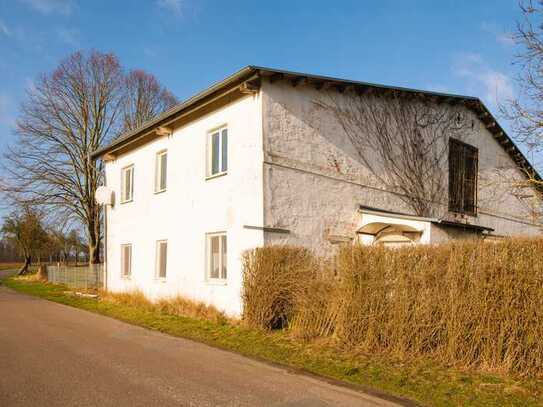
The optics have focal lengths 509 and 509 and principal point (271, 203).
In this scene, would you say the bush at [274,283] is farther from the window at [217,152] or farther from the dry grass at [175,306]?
the window at [217,152]

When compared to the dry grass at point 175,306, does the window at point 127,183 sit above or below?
above

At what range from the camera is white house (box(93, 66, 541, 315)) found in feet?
42.4

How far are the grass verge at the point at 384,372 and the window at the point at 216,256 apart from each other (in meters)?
2.59

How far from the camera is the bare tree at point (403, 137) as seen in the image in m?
15.1

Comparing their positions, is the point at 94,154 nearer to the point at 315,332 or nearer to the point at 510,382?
the point at 315,332

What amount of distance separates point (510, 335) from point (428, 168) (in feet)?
35.1

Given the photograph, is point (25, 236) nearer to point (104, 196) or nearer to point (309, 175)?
point (104, 196)

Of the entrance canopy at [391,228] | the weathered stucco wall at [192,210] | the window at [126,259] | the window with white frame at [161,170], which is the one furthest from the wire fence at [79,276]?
the entrance canopy at [391,228]

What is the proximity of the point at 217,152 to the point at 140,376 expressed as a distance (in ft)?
28.4

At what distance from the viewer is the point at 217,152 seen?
14.9 metres

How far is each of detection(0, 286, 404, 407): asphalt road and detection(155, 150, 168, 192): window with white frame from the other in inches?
301

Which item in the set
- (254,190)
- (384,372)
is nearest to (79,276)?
(254,190)

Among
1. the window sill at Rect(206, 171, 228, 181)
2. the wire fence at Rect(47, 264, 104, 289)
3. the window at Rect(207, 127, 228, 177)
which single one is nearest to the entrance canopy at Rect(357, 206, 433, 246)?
the window sill at Rect(206, 171, 228, 181)

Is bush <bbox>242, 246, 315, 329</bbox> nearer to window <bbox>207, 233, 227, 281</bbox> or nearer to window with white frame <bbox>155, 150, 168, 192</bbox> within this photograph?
window <bbox>207, 233, 227, 281</bbox>
